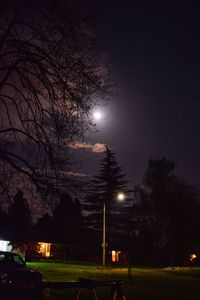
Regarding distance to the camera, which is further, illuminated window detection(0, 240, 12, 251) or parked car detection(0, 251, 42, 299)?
illuminated window detection(0, 240, 12, 251)

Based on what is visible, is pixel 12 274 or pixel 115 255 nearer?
pixel 12 274

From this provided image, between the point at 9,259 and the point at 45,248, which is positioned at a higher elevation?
the point at 45,248

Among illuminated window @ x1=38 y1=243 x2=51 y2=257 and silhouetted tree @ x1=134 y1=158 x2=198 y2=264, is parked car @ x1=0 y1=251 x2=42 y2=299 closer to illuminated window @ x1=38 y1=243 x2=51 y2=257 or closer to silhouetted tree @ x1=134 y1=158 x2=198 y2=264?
silhouetted tree @ x1=134 y1=158 x2=198 y2=264

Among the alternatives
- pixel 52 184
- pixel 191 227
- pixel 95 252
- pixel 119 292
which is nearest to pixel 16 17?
pixel 52 184

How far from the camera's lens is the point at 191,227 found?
212 feet

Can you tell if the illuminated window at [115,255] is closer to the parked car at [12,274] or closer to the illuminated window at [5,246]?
the illuminated window at [5,246]

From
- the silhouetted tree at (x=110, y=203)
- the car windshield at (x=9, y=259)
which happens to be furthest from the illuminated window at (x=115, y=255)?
the car windshield at (x=9, y=259)

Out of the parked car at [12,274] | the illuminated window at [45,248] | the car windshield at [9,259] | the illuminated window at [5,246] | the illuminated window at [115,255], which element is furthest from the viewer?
the illuminated window at [45,248]

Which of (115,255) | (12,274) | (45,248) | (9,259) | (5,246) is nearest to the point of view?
(12,274)

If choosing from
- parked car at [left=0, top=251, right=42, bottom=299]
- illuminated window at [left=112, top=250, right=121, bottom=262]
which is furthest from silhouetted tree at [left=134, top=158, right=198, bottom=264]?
parked car at [left=0, top=251, right=42, bottom=299]

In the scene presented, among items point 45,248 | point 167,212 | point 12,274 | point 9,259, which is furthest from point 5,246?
point 12,274

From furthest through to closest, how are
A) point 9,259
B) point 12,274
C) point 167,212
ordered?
point 167,212 → point 9,259 → point 12,274

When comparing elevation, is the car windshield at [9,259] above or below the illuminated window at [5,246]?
below

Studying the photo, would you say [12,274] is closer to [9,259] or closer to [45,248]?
[9,259]
